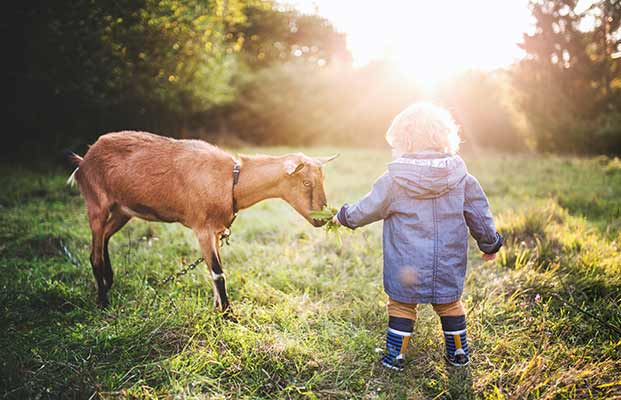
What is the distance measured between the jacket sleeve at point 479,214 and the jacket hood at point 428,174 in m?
0.15

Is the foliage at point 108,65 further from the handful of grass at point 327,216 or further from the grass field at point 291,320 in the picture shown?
the handful of grass at point 327,216

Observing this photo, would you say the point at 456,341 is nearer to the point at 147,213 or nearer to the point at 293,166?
the point at 293,166

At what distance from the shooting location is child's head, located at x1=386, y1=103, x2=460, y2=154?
309 cm

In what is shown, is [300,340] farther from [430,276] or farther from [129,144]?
[129,144]

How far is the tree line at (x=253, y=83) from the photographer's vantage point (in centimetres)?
889

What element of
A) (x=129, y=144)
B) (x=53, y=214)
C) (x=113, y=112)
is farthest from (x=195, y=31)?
A: (x=129, y=144)

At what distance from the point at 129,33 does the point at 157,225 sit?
517cm

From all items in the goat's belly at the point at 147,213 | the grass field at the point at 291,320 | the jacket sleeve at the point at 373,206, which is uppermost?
the jacket sleeve at the point at 373,206

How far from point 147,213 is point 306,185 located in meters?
1.56

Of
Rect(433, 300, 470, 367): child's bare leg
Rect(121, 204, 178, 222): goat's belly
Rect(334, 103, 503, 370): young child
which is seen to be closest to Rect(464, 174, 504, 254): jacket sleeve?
Rect(334, 103, 503, 370): young child

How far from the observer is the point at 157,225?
20.6 feet

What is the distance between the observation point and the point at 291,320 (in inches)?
143

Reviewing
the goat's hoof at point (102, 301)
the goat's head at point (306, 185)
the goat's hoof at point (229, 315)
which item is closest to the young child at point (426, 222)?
the goat's head at point (306, 185)

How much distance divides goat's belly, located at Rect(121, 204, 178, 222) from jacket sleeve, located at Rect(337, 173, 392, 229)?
1776 mm
